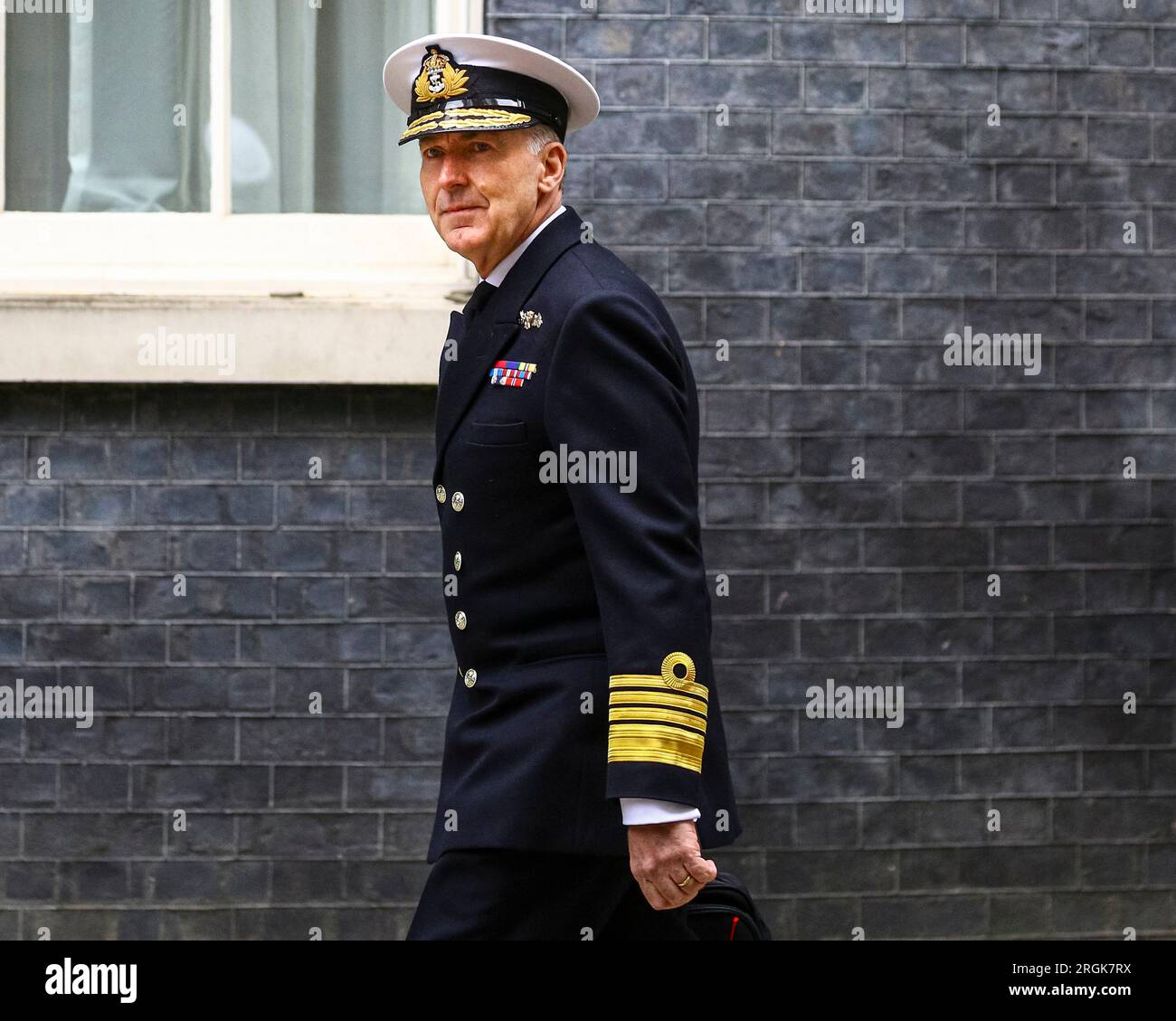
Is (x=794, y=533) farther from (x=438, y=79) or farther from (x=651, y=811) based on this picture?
(x=651, y=811)

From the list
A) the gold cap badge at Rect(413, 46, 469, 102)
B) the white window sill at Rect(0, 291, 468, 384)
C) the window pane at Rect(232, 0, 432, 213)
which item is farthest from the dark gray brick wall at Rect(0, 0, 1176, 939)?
the gold cap badge at Rect(413, 46, 469, 102)

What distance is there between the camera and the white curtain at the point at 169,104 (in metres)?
5.07

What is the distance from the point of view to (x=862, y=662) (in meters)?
4.94

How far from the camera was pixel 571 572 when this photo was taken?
8.79 ft

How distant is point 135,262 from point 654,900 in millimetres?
3286

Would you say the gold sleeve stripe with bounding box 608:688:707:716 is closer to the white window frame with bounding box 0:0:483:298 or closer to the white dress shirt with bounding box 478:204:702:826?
the white dress shirt with bounding box 478:204:702:826

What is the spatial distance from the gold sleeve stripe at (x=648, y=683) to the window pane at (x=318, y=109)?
2998mm

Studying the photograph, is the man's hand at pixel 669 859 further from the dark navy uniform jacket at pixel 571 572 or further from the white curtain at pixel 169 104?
the white curtain at pixel 169 104

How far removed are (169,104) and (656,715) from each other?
346 centimetres
